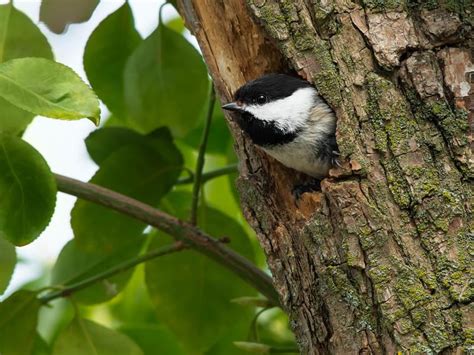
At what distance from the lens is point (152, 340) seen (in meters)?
2.90

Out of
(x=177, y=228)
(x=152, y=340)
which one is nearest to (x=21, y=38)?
(x=177, y=228)

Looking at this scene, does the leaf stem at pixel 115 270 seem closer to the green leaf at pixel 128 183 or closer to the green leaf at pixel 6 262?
the green leaf at pixel 128 183

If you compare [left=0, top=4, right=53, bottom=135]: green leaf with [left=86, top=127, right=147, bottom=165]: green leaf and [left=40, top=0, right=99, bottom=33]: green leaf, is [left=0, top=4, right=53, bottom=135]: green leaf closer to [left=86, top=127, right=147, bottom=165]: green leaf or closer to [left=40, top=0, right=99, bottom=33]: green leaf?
[left=40, top=0, right=99, bottom=33]: green leaf

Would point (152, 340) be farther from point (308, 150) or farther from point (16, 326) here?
point (308, 150)

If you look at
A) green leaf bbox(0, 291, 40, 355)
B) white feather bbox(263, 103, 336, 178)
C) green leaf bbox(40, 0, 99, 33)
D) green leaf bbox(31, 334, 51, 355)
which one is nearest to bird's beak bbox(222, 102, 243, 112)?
white feather bbox(263, 103, 336, 178)

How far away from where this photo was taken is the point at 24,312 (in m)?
2.58

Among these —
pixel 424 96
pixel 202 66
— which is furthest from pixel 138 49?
pixel 424 96

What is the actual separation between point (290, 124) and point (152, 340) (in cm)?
86

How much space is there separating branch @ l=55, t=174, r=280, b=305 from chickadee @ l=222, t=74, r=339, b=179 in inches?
12.7

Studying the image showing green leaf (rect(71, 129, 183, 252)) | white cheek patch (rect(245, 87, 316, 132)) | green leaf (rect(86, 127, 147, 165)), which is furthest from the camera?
green leaf (rect(86, 127, 147, 165))

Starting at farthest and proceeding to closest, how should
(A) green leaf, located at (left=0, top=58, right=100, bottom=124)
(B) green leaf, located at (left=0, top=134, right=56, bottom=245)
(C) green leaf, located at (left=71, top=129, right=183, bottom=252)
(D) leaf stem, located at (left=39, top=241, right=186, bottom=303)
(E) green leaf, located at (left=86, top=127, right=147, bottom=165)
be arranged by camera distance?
(E) green leaf, located at (left=86, top=127, right=147, bottom=165) → (C) green leaf, located at (left=71, top=129, right=183, bottom=252) → (D) leaf stem, located at (left=39, top=241, right=186, bottom=303) → (B) green leaf, located at (left=0, top=134, right=56, bottom=245) → (A) green leaf, located at (left=0, top=58, right=100, bottom=124)

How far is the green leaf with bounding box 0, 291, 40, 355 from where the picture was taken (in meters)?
2.56

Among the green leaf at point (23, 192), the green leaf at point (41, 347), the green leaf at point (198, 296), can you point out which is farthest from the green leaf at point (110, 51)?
the green leaf at point (41, 347)

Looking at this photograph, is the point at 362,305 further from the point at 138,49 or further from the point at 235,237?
the point at 138,49
